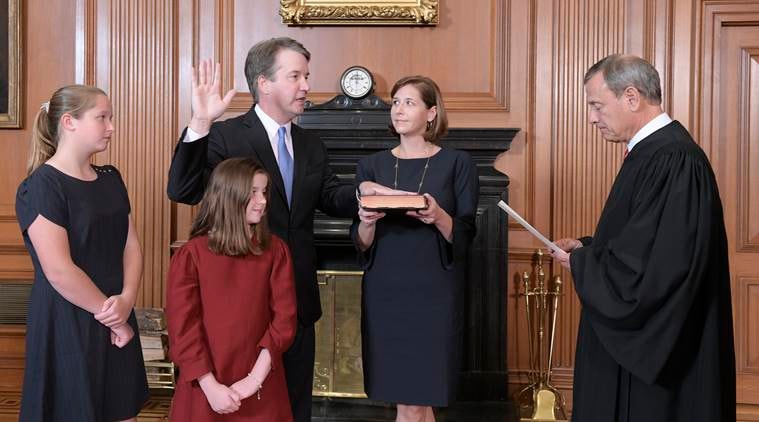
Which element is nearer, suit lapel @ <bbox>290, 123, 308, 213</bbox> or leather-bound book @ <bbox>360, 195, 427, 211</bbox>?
leather-bound book @ <bbox>360, 195, 427, 211</bbox>

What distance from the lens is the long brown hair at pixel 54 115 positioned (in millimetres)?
3049

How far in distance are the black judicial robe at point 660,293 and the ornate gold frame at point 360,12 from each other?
2.64 metres

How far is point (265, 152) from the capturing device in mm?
3201

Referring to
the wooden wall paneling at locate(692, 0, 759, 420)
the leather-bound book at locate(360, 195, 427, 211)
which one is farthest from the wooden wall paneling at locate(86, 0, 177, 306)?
the wooden wall paneling at locate(692, 0, 759, 420)

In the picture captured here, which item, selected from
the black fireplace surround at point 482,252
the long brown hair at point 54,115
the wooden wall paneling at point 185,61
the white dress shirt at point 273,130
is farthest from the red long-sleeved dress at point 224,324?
the wooden wall paneling at point 185,61

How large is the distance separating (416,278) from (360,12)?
233cm

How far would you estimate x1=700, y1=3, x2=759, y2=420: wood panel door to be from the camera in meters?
5.12

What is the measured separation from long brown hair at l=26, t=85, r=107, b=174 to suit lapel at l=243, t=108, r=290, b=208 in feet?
1.85

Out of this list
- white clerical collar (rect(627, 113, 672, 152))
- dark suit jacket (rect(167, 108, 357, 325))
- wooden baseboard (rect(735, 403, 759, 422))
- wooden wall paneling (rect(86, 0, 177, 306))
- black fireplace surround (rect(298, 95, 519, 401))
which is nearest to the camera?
white clerical collar (rect(627, 113, 672, 152))

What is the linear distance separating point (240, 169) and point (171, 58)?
8.75 ft

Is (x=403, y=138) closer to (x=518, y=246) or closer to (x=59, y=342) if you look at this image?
(x=59, y=342)

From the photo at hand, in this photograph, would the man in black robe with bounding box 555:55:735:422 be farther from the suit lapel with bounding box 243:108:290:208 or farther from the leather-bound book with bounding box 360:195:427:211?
the suit lapel with bounding box 243:108:290:208

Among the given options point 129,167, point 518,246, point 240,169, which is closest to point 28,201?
point 240,169

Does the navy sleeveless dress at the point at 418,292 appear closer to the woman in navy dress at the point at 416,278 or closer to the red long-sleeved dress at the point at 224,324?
the woman in navy dress at the point at 416,278
